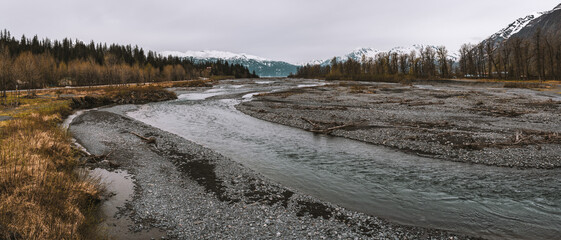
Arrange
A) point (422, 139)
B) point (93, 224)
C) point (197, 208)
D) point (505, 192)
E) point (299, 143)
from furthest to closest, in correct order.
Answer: point (299, 143) → point (422, 139) → point (505, 192) → point (197, 208) → point (93, 224)

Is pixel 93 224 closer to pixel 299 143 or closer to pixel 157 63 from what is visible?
pixel 299 143

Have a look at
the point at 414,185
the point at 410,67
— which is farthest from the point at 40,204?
the point at 410,67

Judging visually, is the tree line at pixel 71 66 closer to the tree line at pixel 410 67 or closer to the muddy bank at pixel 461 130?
the muddy bank at pixel 461 130

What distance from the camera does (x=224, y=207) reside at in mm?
11047

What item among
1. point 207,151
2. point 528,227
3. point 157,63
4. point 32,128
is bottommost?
point 528,227

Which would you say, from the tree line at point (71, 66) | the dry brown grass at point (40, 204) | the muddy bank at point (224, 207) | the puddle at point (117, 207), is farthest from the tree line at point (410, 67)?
the dry brown grass at point (40, 204)

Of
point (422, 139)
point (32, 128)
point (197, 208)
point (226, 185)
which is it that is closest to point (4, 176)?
point (197, 208)

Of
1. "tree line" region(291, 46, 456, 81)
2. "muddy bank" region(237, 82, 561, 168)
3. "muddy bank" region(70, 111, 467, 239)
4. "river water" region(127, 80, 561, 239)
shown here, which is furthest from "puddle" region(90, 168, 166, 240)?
"tree line" region(291, 46, 456, 81)

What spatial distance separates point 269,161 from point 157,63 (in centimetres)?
19066

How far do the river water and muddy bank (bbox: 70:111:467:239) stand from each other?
1105 mm

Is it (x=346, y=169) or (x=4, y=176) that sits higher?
(x=4, y=176)

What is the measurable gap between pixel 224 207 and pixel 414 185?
9283mm

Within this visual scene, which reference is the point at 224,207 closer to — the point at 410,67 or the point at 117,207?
the point at 117,207

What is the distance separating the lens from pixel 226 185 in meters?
13.5
